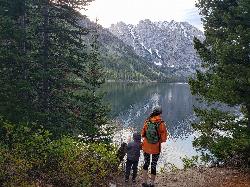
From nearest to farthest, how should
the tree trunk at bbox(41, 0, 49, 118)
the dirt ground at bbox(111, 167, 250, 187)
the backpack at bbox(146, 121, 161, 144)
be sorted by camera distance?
1. the backpack at bbox(146, 121, 161, 144)
2. the dirt ground at bbox(111, 167, 250, 187)
3. the tree trunk at bbox(41, 0, 49, 118)

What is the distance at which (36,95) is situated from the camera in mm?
21281

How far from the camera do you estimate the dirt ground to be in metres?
12.4

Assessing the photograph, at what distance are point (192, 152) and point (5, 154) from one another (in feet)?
205

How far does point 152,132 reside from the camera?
11062 millimetres

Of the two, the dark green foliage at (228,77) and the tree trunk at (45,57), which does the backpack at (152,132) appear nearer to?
the dark green foliage at (228,77)

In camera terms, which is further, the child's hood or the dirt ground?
the dirt ground

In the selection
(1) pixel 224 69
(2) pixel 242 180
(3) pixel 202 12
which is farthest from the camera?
(3) pixel 202 12

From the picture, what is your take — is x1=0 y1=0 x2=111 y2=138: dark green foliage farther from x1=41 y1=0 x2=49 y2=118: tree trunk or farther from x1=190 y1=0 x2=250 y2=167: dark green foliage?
x1=190 y1=0 x2=250 y2=167: dark green foliage

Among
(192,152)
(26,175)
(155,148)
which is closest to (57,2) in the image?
(155,148)

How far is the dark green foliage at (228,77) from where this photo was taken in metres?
13.9

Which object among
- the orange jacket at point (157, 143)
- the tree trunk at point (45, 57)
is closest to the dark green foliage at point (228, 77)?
the orange jacket at point (157, 143)

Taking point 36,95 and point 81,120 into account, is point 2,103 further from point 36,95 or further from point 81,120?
point 81,120

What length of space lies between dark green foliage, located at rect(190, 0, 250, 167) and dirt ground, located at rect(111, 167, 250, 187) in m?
0.84

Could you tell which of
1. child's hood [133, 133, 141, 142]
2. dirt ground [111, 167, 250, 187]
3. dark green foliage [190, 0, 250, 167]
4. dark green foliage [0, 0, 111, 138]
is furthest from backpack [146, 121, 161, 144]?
dark green foliage [0, 0, 111, 138]
